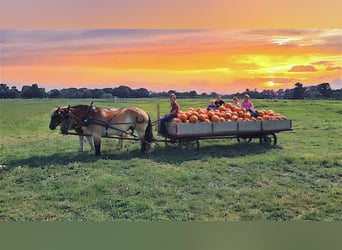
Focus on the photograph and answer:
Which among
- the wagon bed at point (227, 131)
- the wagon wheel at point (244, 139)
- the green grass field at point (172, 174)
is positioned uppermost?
the wagon bed at point (227, 131)

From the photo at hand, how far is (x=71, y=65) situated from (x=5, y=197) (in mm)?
1229

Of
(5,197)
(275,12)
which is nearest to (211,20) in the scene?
(275,12)

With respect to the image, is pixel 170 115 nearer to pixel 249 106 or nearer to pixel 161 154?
pixel 161 154

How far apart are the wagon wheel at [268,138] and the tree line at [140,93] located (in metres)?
0.34

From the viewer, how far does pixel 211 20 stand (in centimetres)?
376

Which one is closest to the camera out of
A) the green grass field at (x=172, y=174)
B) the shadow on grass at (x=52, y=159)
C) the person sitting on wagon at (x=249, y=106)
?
the green grass field at (x=172, y=174)

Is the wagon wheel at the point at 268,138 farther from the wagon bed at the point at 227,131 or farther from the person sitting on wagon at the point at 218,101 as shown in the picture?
the person sitting on wagon at the point at 218,101

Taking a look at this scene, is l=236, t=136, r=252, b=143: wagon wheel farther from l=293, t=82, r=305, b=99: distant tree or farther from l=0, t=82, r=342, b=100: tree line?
l=293, t=82, r=305, b=99: distant tree

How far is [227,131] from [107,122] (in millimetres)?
1076

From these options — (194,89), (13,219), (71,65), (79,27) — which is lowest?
(13,219)

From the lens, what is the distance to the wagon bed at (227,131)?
3.92 meters

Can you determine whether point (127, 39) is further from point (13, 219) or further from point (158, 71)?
point (13, 219)

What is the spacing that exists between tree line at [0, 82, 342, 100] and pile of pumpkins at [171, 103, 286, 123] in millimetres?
138

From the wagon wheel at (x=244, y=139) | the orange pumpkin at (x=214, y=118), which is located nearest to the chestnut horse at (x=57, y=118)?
the orange pumpkin at (x=214, y=118)
